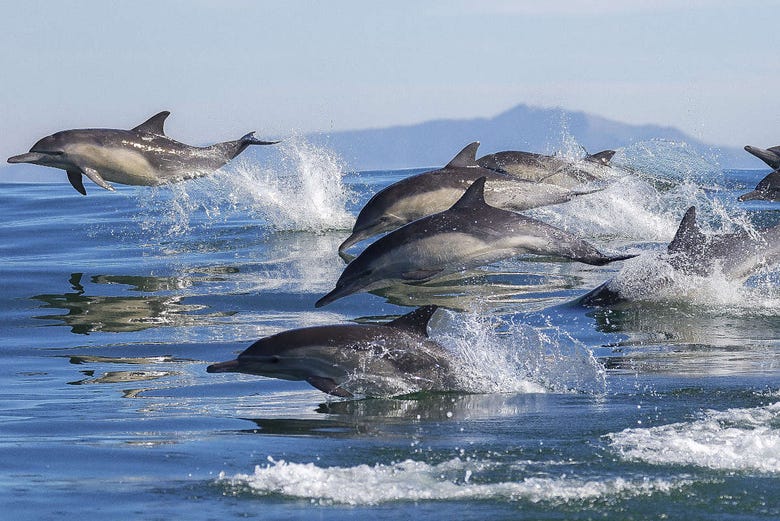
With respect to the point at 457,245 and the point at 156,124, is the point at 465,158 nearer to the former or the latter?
the point at 457,245

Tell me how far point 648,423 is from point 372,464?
5.87 feet

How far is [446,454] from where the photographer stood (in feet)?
21.9

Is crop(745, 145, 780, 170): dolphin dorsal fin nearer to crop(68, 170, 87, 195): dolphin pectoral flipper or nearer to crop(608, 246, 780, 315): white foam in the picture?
crop(608, 246, 780, 315): white foam

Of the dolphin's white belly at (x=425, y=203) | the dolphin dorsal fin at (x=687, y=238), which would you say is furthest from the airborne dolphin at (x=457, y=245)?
the dolphin's white belly at (x=425, y=203)

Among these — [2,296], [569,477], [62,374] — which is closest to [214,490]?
[569,477]

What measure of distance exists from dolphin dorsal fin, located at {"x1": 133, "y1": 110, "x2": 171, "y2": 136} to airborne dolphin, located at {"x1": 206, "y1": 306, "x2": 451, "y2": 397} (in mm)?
8106

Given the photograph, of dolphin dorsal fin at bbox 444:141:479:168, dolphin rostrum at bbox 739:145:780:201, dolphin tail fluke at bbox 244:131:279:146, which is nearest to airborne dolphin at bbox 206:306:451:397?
dolphin dorsal fin at bbox 444:141:479:168

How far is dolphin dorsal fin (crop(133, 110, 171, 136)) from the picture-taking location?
52.2ft

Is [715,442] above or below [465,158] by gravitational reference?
below

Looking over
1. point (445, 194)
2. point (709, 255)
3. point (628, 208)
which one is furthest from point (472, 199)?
point (628, 208)

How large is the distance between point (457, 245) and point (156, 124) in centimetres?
642

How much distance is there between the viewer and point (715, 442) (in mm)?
Result: 6699

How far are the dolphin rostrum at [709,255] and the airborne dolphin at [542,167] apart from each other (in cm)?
365

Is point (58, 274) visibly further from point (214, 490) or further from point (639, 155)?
point (639, 155)
